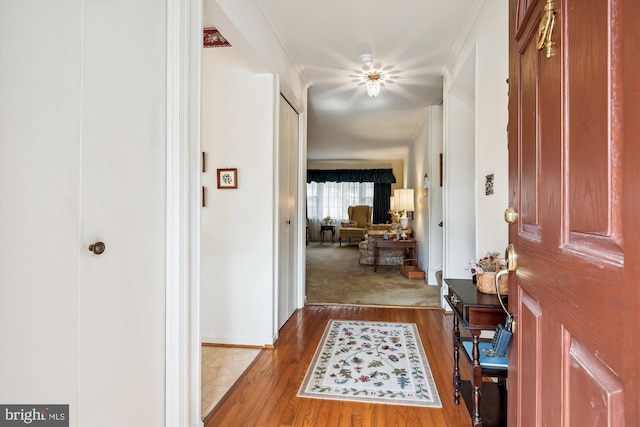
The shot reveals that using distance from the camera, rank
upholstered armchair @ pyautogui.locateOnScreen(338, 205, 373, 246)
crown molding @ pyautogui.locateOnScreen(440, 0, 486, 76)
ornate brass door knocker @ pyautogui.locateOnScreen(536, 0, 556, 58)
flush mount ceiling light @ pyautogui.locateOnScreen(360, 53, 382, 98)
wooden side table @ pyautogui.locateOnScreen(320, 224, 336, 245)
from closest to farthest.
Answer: ornate brass door knocker @ pyautogui.locateOnScreen(536, 0, 556, 58) → crown molding @ pyautogui.locateOnScreen(440, 0, 486, 76) → flush mount ceiling light @ pyautogui.locateOnScreen(360, 53, 382, 98) → upholstered armchair @ pyautogui.locateOnScreen(338, 205, 373, 246) → wooden side table @ pyautogui.locateOnScreen(320, 224, 336, 245)

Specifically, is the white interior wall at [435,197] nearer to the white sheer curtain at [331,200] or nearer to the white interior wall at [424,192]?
the white interior wall at [424,192]

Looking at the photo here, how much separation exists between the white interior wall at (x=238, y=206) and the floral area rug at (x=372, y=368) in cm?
60

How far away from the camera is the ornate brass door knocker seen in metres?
0.65

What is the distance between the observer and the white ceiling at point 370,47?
8.01ft

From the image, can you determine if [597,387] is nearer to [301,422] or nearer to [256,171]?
[301,422]

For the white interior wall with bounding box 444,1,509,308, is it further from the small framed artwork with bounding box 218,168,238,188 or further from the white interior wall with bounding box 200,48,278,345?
the small framed artwork with bounding box 218,168,238,188

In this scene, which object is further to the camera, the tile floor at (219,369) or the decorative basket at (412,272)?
the decorative basket at (412,272)

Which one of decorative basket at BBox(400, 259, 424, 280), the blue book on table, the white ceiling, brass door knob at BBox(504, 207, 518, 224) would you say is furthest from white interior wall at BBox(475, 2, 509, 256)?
decorative basket at BBox(400, 259, 424, 280)

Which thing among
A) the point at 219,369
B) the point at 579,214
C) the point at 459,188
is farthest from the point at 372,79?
the point at 579,214

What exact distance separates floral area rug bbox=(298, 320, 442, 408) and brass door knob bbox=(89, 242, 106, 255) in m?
1.44

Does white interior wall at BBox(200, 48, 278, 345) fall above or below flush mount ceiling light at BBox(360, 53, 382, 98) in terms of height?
below

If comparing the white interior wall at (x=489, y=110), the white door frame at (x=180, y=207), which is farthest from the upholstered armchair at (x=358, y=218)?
the white door frame at (x=180, y=207)

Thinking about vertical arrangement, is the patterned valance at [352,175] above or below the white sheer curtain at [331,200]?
above

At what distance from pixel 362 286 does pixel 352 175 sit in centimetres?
588
